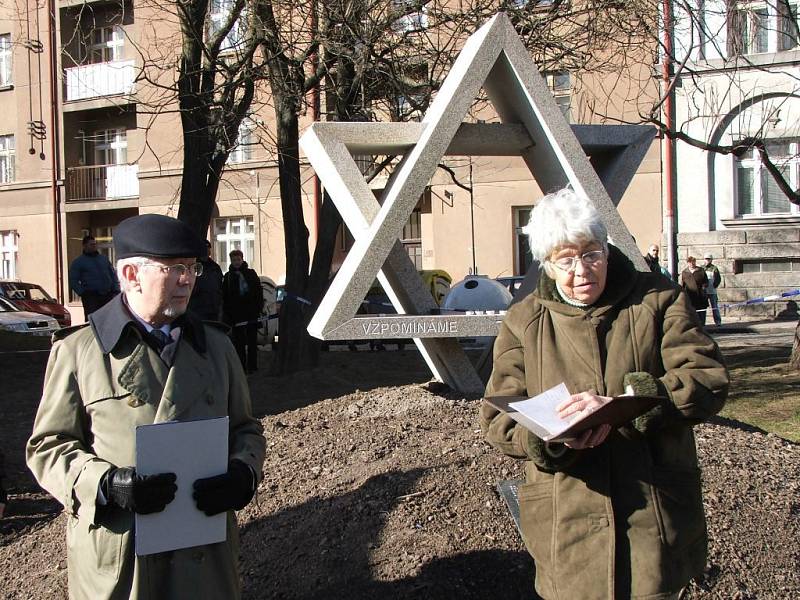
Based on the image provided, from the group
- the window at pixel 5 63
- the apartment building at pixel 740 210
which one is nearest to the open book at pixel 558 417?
the apartment building at pixel 740 210

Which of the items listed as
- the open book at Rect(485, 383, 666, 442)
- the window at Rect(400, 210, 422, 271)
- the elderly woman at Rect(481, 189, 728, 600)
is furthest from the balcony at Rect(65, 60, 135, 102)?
the open book at Rect(485, 383, 666, 442)

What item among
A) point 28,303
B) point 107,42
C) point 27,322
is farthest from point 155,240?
point 107,42

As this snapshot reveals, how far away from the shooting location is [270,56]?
8.98 metres

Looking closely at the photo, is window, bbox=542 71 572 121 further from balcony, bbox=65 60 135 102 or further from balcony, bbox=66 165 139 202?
balcony, bbox=66 165 139 202

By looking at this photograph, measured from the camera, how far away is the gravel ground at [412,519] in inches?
155

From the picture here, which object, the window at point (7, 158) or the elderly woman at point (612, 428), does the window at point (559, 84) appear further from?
the window at point (7, 158)

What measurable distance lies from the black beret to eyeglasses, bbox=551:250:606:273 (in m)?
1.09

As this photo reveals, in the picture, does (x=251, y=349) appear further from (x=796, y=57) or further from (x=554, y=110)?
(x=796, y=57)

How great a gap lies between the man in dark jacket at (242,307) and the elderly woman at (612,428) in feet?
31.5

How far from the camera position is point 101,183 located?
2919 cm

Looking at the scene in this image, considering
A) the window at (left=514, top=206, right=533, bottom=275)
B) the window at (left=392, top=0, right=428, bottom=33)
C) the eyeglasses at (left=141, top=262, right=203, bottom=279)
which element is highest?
the window at (left=392, top=0, right=428, bottom=33)

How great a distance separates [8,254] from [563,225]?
30.5 meters

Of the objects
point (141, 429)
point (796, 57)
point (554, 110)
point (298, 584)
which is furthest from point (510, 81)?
point (796, 57)

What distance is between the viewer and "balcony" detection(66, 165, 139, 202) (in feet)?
94.5
